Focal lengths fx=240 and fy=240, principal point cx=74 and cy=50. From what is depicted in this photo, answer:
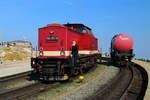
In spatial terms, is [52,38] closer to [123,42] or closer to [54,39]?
[54,39]

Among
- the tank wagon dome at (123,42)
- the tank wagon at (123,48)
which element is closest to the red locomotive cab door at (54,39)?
the tank wagon at (123,48)

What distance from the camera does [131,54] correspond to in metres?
24.3

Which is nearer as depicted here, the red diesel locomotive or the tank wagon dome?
the red diesel locomotive

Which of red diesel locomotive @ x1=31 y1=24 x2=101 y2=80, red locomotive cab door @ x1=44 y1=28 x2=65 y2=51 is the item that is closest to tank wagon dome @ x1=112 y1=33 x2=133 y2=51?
red diesel locomotive @ x1=31 y1=24 x2=101 y2=80

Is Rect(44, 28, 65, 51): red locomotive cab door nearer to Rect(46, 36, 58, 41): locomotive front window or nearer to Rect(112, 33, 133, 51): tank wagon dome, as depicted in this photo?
Rect(46, 36, 58, 41): locomotive front window

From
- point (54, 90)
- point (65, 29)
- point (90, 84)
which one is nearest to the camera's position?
point (54, 90)

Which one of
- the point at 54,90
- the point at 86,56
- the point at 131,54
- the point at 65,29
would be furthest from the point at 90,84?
the point at 131,54

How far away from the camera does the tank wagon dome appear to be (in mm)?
24344

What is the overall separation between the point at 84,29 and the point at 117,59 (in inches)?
310

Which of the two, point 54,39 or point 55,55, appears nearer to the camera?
point 55,55

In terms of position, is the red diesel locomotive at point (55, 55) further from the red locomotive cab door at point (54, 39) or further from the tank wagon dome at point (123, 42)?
the tank wagon dome at point (123, 42)

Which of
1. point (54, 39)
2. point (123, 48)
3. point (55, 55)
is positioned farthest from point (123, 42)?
point (55, 55)

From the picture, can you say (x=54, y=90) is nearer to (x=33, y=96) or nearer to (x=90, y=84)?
(x=33, y=96)

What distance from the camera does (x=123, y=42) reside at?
24422mm
